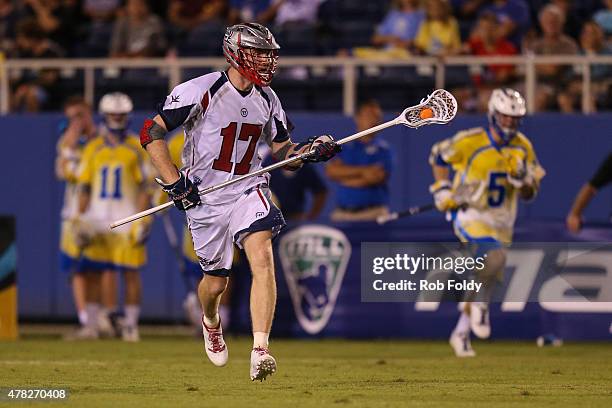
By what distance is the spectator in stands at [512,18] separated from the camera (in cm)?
1791

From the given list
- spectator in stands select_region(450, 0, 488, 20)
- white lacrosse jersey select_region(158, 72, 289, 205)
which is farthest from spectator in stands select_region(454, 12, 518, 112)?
white lacrosse jersey select_region(158, 72, 289, 205)

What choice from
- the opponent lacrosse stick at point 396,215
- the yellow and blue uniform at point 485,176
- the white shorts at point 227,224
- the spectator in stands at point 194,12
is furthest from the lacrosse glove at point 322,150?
the spectator in stands at point 194,12

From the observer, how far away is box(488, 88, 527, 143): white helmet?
13969 mm

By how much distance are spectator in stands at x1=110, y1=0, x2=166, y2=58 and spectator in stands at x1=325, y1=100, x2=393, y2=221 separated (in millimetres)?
3357

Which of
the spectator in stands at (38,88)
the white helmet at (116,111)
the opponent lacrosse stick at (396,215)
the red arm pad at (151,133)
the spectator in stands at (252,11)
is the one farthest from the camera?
the spectator in stands at (252,11)

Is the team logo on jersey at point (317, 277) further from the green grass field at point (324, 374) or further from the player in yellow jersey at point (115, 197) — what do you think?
the player in yellow jersey at point (115, 197)

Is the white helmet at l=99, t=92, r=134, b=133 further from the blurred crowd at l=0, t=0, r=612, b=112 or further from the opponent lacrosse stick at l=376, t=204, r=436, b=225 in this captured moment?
the opponent lacrosse stick at l=376, t=204, r=436, b=225

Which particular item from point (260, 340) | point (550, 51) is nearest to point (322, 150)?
point (260, 340)

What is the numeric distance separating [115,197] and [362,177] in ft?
9.03

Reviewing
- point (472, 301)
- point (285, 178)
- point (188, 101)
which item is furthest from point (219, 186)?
point (285, 178)

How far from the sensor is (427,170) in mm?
17594

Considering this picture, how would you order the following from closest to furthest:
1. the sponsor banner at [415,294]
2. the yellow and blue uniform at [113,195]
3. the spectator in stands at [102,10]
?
1. the sponsor banner at [415,294]
2. the yellow and blue uniform at [113,195]
3. the spectator in stands at [102,10]

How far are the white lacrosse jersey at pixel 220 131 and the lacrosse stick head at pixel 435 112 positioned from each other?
110 centimetres

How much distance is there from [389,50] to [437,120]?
22.9 ft
